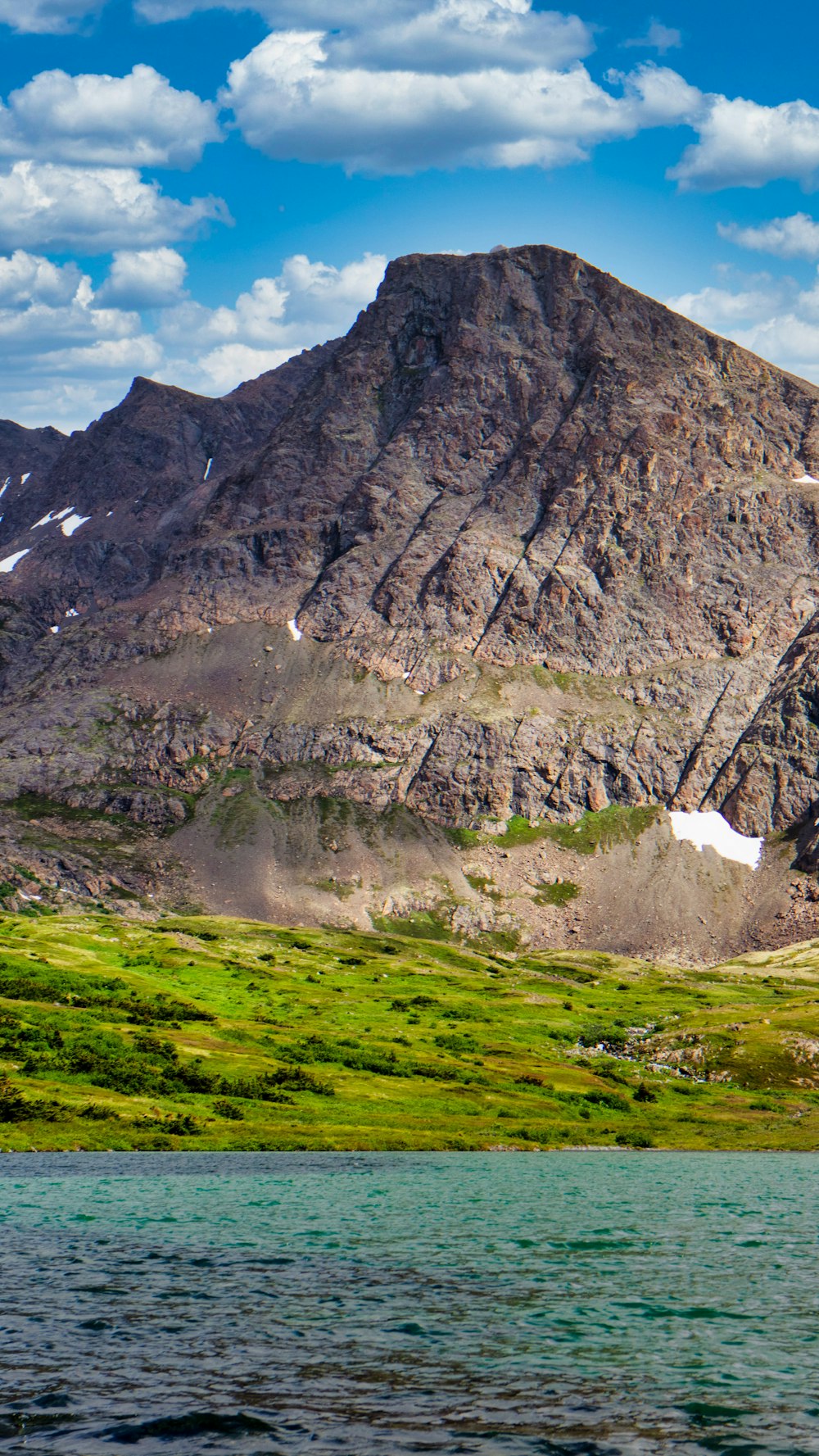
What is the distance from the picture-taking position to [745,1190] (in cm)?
7181

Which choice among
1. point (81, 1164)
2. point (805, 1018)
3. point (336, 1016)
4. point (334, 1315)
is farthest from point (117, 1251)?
point (805, 1018)

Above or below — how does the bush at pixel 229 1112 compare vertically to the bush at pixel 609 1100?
above

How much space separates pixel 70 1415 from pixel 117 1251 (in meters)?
23.1

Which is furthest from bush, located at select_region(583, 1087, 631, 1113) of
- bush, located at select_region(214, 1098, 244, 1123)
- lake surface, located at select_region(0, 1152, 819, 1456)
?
lake surface, located at select_region(0, 1152, 819, 1456)

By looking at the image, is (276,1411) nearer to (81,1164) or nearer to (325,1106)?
(81,1164)

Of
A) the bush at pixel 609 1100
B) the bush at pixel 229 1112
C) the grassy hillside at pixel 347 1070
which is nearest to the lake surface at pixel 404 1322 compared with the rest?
the grassy hillside at pixel 347 1070

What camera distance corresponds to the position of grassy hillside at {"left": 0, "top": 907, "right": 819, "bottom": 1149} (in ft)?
315

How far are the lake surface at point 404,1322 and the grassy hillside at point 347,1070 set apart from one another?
92.9ft

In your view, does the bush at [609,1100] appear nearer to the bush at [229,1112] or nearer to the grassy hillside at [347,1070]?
the grassy hillside at [347,1070]

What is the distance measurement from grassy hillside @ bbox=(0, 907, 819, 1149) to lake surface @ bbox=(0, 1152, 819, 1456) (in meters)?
28.3

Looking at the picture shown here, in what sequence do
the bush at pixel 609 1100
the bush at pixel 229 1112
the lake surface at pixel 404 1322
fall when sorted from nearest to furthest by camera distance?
the lake surface at pixel 404 1322
the bush at pixel 229 1112
the bush at pixel 609 1100

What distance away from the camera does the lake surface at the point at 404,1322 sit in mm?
25328

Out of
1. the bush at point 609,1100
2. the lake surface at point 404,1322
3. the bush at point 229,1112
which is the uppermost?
the lake surface at point 404,1322

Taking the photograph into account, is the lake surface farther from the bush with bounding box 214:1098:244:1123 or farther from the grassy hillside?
the bush with bounding box 214:1098:244:1123
